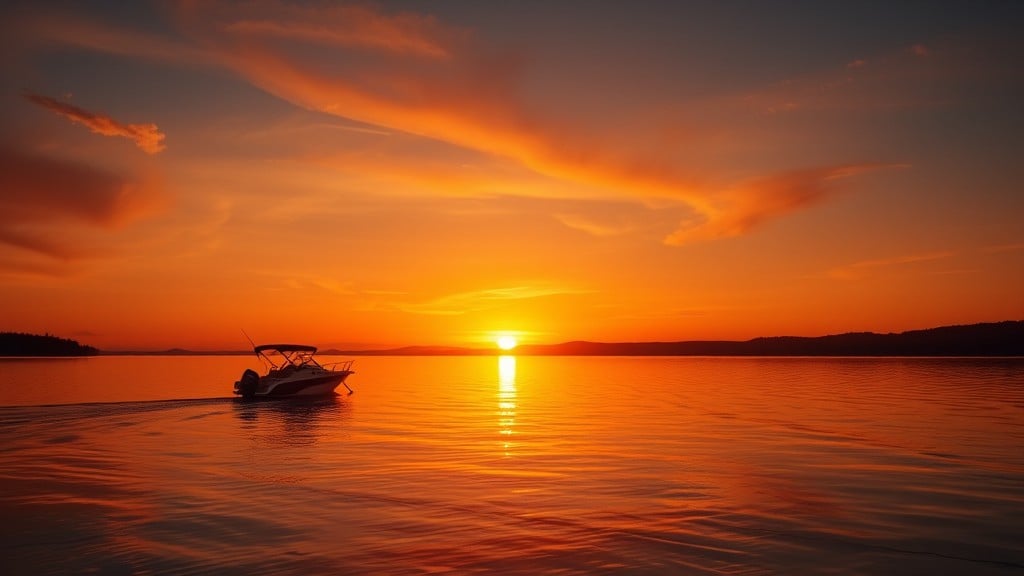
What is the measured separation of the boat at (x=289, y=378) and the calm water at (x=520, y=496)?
16.4m

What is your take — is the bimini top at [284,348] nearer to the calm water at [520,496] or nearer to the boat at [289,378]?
the boat at [289,378]

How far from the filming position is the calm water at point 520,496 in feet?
42.7

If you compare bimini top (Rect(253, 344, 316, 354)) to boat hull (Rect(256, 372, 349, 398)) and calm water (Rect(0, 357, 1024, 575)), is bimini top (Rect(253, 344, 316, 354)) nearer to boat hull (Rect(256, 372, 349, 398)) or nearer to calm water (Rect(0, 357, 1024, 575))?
boat hull (Rect(256, 372, 349, 398))

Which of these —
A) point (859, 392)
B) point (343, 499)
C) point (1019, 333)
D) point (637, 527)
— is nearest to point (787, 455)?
point (637, 527)

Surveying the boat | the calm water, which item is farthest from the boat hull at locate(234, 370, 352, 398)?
the calm water

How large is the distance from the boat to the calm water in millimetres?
16427

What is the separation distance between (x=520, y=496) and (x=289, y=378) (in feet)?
147

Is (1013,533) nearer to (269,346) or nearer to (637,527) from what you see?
(637,527)

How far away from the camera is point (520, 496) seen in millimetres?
18766

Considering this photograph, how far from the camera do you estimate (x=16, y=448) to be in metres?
28.3

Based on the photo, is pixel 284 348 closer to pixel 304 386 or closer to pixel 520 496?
pixel 304 386

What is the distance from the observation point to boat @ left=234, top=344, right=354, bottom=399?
56500mm

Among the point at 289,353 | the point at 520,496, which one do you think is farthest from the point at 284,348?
the point at 520,496

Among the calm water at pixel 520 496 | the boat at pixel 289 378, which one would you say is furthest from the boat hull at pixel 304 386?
the calm water at pixel 520 496
